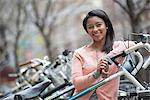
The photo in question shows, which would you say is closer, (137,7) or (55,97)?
(55,97)

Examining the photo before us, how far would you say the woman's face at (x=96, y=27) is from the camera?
13.4 feet

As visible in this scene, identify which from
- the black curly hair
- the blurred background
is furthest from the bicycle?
the blurred background

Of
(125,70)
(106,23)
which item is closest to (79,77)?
(125,70)

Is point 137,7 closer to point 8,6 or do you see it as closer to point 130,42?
point 130,42

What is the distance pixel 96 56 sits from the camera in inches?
162

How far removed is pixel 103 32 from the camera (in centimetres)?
411

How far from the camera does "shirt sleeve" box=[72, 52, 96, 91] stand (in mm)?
3967

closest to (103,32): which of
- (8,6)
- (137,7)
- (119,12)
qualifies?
(137,7)

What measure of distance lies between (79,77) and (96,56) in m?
0.25

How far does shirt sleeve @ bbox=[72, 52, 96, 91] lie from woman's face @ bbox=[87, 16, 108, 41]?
0.78ft

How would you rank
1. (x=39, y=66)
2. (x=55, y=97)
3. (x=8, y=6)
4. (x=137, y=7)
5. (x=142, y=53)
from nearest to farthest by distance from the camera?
(x=142, y=53) → (x=55, y=97) → (x=39, y=66) → (x=137, y=7) → (x=8, y=6)

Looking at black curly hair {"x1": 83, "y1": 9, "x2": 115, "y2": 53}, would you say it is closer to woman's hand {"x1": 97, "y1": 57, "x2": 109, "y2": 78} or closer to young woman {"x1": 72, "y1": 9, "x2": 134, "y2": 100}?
young woman {"x1": 72, "y1": 9, "x2": 134, "y2": 100}

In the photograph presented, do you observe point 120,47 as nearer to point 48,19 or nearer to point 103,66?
point 103,66

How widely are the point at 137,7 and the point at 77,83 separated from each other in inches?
298
